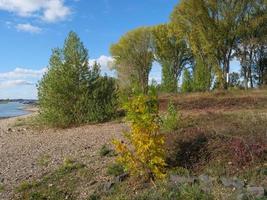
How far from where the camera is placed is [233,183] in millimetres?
7543

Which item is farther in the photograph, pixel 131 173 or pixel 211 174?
pixel 131 173

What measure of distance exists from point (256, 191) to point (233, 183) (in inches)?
23.4

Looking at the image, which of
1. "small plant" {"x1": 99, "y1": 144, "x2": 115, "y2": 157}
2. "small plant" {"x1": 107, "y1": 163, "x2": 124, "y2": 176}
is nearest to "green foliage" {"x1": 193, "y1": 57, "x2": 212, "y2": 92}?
"small plant" {"x1": 99, "y1": 144, "x2": 115, "y2": 157}

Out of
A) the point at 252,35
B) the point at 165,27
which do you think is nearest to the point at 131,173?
the point at 252,35

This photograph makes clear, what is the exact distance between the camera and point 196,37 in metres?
46.4

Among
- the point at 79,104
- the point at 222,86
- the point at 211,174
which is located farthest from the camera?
the point at 222,86

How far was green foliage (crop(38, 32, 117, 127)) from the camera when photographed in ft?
69.7

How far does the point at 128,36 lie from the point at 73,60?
136ft

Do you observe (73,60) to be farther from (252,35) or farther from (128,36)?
(128,36)

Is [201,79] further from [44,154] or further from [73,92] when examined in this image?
[44,154]

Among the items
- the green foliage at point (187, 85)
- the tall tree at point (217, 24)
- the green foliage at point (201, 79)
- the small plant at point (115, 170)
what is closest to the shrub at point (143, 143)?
the small plant at point (115, 170)

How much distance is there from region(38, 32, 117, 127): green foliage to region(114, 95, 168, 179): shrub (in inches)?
481

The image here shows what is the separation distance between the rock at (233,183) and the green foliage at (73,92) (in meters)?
13.6

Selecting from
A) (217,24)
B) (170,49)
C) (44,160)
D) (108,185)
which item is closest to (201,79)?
(217,24)
